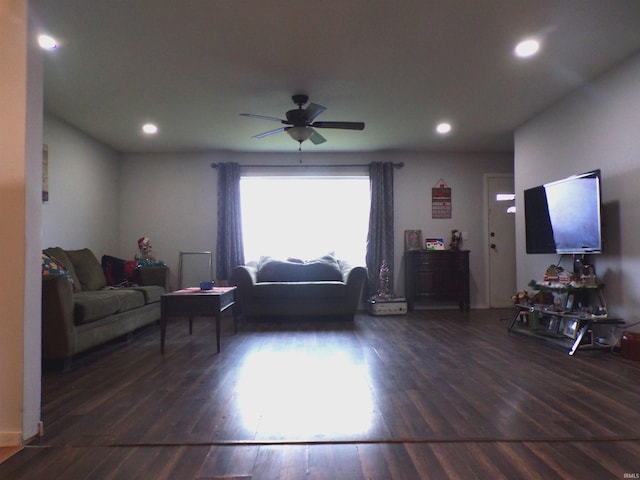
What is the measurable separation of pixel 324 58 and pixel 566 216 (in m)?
2.73

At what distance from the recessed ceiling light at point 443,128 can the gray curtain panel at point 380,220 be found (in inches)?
42.3

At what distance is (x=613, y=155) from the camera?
11.2 feet

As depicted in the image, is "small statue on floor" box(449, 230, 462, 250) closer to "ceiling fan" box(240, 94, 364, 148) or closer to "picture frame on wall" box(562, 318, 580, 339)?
"picture frame on wall" box(562, 318, 580, 339)

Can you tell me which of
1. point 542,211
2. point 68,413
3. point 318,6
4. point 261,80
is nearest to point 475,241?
point 542,211

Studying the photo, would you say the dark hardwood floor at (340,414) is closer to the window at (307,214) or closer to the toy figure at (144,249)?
the toy figure at (144,249)

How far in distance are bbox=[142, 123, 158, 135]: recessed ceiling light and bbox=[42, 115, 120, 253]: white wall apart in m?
0.84

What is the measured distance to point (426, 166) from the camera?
6.20 meters

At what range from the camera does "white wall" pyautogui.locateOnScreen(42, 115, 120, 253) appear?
14.4 ft

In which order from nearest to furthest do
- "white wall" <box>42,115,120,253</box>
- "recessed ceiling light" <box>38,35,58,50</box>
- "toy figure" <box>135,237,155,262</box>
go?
"recessed ceiling light" <box>38,35,58,50</box> → "white wall" <box>42,115,120,253</box> → "toy figure" <box>135,237,155,262</box>

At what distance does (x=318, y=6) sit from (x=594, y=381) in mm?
3061

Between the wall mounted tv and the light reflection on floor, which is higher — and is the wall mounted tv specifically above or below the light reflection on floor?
above

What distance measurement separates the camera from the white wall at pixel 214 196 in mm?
6051

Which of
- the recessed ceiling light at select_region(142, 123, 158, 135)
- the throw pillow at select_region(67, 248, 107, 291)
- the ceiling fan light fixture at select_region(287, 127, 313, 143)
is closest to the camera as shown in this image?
the ceiling fan light fixture at select_region(287, 127, 313, 143)

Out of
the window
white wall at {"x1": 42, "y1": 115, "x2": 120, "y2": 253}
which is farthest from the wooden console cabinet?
white wall at {"x1": 42, "y1": 115, "x2": 120, "y2": 253}
